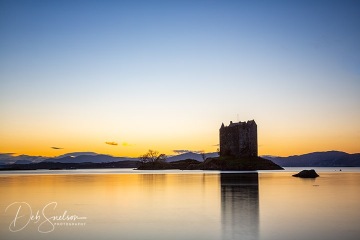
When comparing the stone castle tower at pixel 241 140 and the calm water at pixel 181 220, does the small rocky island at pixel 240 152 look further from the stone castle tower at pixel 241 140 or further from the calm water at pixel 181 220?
the calm water at pixel 181 220

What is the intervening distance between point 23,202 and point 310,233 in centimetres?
2489

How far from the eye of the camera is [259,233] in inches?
729

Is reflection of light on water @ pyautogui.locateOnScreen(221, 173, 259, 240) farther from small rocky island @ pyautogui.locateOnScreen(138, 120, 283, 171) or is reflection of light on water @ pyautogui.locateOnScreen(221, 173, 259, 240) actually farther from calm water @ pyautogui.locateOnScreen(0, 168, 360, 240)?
small rocky island @ pyautogui.locateOnScreen(138, 120, 283, 171)

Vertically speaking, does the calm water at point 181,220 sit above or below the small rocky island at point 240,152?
below

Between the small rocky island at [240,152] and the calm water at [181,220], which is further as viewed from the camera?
the small rocky island at [240,152]

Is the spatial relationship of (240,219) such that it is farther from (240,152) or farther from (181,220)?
(240,152)

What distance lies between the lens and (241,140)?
17525cm

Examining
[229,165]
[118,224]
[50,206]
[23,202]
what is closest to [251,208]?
[118,224]

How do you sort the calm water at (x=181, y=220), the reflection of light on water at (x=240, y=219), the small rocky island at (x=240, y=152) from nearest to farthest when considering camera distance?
the reflection of light on water at (x=240, y=219) → the calm water at (x=181, y=220) → the small rocky island at (x=240, y=152)

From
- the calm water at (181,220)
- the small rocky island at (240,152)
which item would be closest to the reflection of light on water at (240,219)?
the calm water at (181,220)

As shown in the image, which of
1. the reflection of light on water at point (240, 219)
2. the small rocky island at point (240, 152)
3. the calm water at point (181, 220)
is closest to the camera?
the reflection of light on water at point (240, 219)

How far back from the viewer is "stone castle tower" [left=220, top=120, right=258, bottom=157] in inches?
6832

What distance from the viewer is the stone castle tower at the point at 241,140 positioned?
173525 mm

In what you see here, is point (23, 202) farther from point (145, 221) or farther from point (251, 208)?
point (251, 208)
